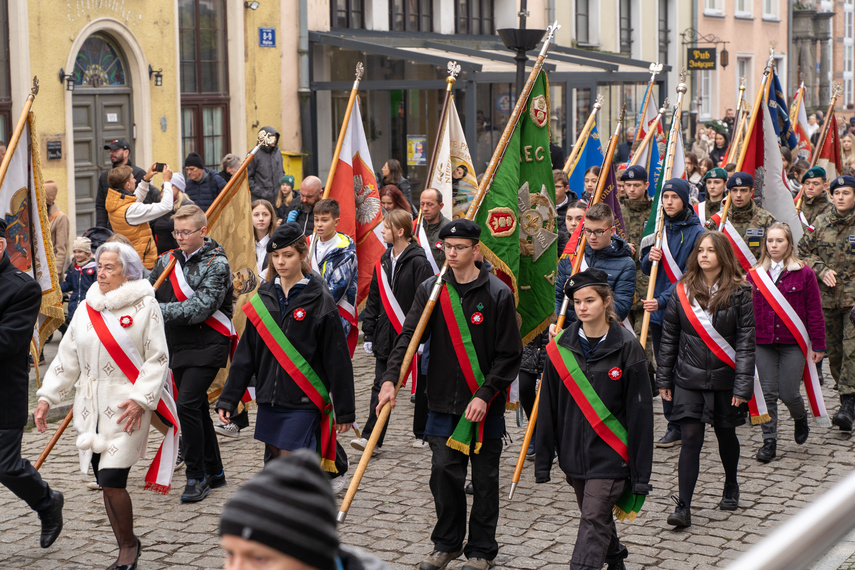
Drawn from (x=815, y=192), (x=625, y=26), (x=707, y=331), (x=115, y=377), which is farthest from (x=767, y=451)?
(x=625, y=26)

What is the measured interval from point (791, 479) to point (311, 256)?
3.77 metres

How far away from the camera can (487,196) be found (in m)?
7.82

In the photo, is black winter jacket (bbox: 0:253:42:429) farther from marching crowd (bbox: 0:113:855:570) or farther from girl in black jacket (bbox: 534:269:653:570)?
girl in black jacket (bbox: 534:269:653:570)

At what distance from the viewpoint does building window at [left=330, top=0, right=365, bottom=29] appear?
2267 cm

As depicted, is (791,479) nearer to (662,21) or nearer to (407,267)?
(407,267)

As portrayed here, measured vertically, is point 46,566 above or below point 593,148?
below

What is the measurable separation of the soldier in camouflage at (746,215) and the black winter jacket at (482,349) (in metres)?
3.89

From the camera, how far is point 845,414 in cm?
920

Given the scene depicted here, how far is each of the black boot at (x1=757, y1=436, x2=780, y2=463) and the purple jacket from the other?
0.75 m

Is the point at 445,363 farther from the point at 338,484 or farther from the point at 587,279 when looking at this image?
the point at 338,484

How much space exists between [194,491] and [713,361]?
332 centimetres

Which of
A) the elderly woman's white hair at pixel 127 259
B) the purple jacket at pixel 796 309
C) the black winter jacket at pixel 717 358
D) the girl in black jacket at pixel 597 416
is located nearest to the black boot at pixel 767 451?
the purple jacket at pixel 796 309

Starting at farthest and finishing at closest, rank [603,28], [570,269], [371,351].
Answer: [603,28] → [371,351] → [570,269]

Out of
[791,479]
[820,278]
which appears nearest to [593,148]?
[820,278]
